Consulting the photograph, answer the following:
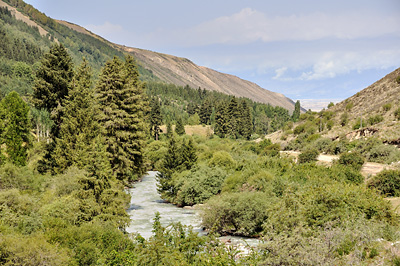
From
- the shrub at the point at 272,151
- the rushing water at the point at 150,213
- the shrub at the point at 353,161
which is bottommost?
the rushing water at the point at 150,213

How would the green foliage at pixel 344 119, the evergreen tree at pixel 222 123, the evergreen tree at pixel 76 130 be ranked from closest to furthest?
1. the evergreen tree at pixel 76 130
2. the green foliage at pixel 344 119
3. the evergreen tree at pixel 222 123

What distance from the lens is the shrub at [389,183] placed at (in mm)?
26203

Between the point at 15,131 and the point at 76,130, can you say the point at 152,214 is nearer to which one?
the point at 76,130

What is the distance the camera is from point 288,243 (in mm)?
11055

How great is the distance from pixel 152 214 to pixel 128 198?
6.83m

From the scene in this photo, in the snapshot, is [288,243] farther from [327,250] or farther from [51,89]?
[51,89]

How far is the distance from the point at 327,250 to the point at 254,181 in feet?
70.4

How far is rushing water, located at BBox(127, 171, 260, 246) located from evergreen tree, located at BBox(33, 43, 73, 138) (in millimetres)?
12220

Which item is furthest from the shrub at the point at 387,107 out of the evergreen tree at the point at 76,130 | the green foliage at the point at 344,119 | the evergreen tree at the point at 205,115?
the evergreen tree at the point at 205,115

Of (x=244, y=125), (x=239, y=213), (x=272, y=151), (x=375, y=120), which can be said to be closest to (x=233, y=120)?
(x=244, y=125)

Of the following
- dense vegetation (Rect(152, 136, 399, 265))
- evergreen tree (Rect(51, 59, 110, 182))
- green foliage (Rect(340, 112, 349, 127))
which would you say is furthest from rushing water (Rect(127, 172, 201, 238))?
green foliage (Rect(340, 112, 349, 127))

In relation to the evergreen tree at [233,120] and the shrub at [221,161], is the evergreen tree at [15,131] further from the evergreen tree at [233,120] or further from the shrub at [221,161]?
the evergreen tree at [233,120]

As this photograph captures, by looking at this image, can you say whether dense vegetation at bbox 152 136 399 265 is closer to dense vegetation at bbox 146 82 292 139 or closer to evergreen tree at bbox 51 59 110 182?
evergreen tree at bbox 51 59 110 182

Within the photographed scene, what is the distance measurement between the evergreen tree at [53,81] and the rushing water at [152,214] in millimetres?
12220
